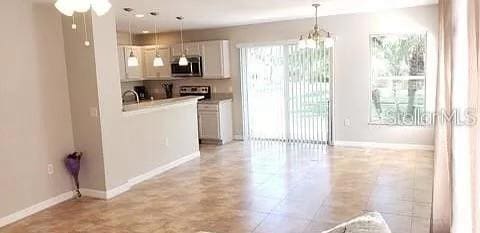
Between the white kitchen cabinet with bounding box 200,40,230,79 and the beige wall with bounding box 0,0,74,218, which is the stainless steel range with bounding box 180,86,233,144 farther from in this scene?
the beige wall with bounding box 0,0,74,218

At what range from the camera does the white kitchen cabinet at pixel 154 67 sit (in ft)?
27.1

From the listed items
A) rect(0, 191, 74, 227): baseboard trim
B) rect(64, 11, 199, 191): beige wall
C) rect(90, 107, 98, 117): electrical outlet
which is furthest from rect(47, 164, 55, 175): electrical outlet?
rect(90, 107, 98, 117): electrical outlet

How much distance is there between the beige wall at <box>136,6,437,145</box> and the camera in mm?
6129

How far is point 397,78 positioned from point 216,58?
11.1 ft

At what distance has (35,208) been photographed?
164 inches

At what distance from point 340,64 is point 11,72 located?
503 centimetres

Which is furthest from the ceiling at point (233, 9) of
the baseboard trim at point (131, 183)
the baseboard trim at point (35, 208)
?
the baseboard trim at point (35, 208)

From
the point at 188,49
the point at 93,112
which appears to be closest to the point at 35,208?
the point at 93,112

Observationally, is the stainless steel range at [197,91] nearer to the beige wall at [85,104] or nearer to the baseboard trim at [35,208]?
the beige wall at [85,104]

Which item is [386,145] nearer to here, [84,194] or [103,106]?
[103,106]

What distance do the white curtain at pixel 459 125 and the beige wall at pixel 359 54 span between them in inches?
166

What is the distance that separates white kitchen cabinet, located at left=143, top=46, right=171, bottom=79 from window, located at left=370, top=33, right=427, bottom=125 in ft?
13.8

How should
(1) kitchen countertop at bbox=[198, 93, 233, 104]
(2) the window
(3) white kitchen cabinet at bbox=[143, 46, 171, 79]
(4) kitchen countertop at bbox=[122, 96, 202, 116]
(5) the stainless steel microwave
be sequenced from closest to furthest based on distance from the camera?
(4) kitchen countertop at bbox=[122, 96, 202, 116]
(2) the window
(1) kitchen countertop at bbox=[198, 93, 233, 104]
(5) the stainless steel microwave
(3) white kitchen cabinet at bbox=[143, 46, 171, 79]

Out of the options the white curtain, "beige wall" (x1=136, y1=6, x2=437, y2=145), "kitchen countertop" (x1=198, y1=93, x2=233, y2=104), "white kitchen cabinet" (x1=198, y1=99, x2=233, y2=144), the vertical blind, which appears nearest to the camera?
the white curtain
